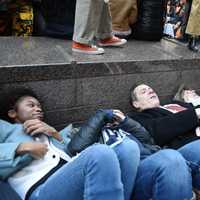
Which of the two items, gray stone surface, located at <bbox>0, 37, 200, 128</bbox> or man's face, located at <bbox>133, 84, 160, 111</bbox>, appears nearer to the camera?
gray stone surface, located at <bbox>0, 37, 200, 128</bbox>

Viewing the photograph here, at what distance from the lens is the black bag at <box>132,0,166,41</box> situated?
3.70 meters

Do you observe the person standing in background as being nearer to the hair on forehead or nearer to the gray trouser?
the gray trouser

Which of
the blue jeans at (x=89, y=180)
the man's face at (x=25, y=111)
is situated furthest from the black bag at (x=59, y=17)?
the blue jeans at (x=89, y=180)

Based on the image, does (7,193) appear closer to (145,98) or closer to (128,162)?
(128,162)

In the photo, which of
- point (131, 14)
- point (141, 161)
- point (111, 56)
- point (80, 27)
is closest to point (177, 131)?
point (141, 161)

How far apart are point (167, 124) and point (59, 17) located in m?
1.48

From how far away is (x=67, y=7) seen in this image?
3402mm

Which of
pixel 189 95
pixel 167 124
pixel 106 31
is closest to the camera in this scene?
pixel 167 124

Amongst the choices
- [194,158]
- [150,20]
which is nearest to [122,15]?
[150,20]

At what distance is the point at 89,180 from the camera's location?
1.77 meters

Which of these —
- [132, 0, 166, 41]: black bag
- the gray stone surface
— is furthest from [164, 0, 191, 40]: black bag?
the gray stone surface

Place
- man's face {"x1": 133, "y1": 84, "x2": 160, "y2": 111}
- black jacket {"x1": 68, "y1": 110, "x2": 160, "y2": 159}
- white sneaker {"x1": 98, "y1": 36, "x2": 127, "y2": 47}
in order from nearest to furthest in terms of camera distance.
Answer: black jacket {"x1": 68, "y1": 110, "x2": 160, "y2": 159} < man's face {"x1": 133, "y1": 84, "x2": 160, "y2": 111} < white sneaker {"x1": 98, "y1": 36, "x2": 127, "y2": 47}

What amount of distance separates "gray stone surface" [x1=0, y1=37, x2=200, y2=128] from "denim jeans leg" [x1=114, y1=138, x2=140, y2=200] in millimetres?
793

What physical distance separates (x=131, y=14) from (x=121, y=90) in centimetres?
110
